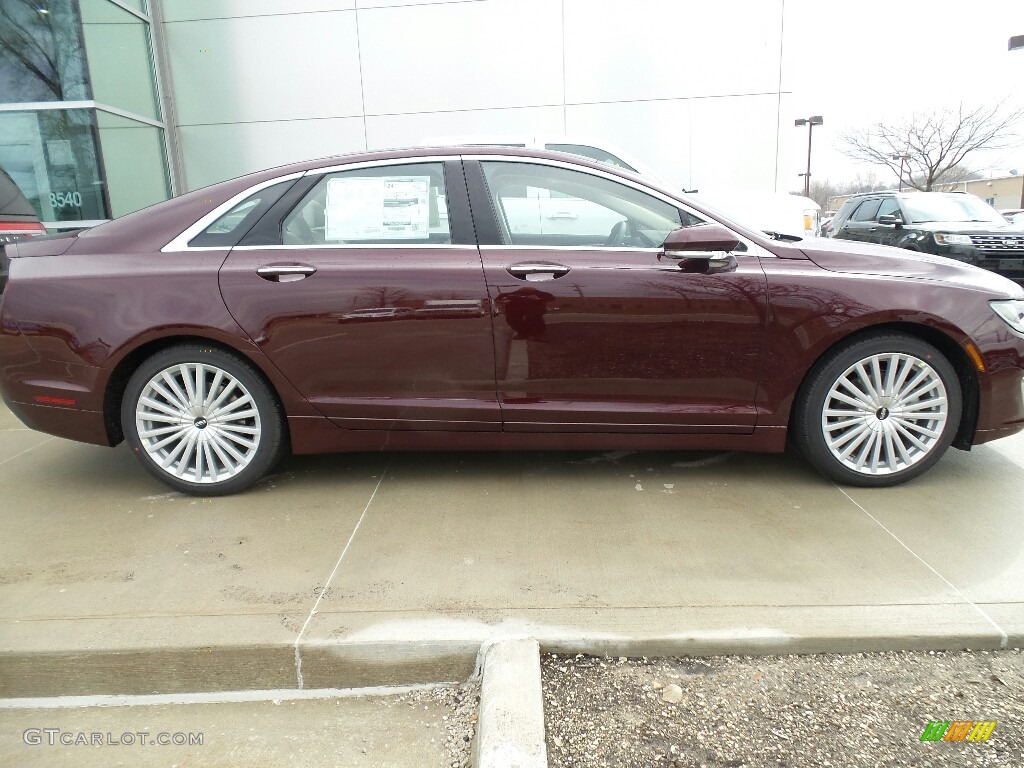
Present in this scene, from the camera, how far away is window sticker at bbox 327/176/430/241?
3301 mm

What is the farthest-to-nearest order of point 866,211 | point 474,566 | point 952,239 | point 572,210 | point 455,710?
point 866,211 → point 952,239 → point 572,210 → point 474,566 → point 455,710

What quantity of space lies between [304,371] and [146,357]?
775mm

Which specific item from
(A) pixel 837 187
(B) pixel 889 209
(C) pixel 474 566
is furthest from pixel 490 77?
(A) pixel 837 187

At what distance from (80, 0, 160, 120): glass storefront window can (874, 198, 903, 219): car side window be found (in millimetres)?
11339

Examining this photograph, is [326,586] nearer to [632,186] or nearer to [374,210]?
[374,210]

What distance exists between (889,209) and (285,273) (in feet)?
35.5

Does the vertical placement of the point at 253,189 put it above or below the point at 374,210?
above

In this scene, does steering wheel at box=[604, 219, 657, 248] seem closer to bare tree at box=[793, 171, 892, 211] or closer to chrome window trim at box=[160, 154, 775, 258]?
chrome window trim at box=[160, 154, 775, 258]

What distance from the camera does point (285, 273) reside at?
3.18 m

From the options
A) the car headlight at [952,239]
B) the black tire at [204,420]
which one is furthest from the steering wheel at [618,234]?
the car headlight at [952,239]

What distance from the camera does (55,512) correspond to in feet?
10.8

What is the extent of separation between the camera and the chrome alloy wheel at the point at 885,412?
10.6 ft

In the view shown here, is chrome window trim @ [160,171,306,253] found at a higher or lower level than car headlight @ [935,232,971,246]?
higher

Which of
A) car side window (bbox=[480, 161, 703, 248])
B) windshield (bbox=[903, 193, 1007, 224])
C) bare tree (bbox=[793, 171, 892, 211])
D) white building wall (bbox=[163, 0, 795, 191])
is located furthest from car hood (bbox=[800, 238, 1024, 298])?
bare tree (bbox=[793, 171, 892, 211])
